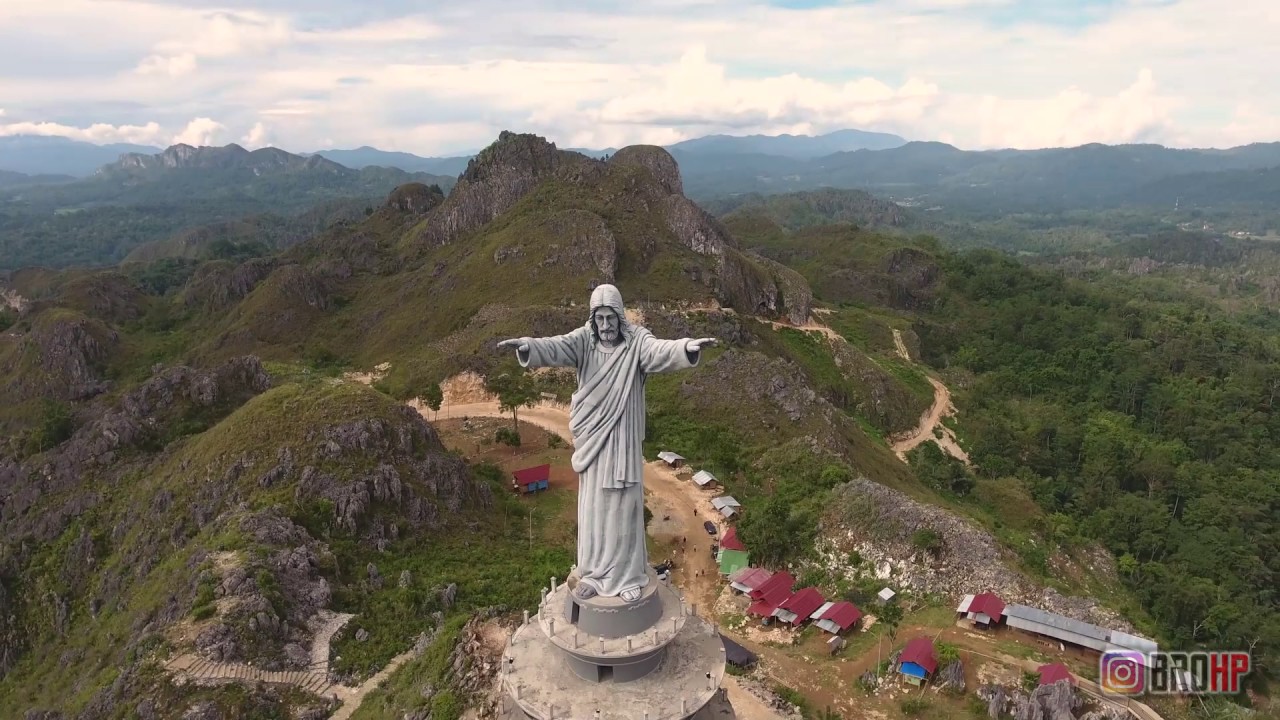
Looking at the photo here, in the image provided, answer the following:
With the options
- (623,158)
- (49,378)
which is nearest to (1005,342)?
(623,158)

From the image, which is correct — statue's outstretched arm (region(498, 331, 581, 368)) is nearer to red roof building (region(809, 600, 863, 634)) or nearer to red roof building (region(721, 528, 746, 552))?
red roof building (region(809, 600, 863, 634))

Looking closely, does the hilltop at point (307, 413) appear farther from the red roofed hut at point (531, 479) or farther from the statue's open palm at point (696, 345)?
the statue's open palm at point (696, 345)

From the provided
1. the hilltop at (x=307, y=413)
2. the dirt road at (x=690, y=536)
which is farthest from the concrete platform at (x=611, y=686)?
the hilltop at (x=307, y=413)

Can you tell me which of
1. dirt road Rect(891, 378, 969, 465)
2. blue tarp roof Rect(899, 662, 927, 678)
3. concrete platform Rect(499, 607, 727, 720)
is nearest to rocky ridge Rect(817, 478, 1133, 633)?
blue tarp roof Rect(899, 662, 927, 678)

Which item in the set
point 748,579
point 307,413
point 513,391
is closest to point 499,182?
point 513,391

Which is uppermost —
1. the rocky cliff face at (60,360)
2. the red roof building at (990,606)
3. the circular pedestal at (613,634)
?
the circular pedestal at (613,634)
